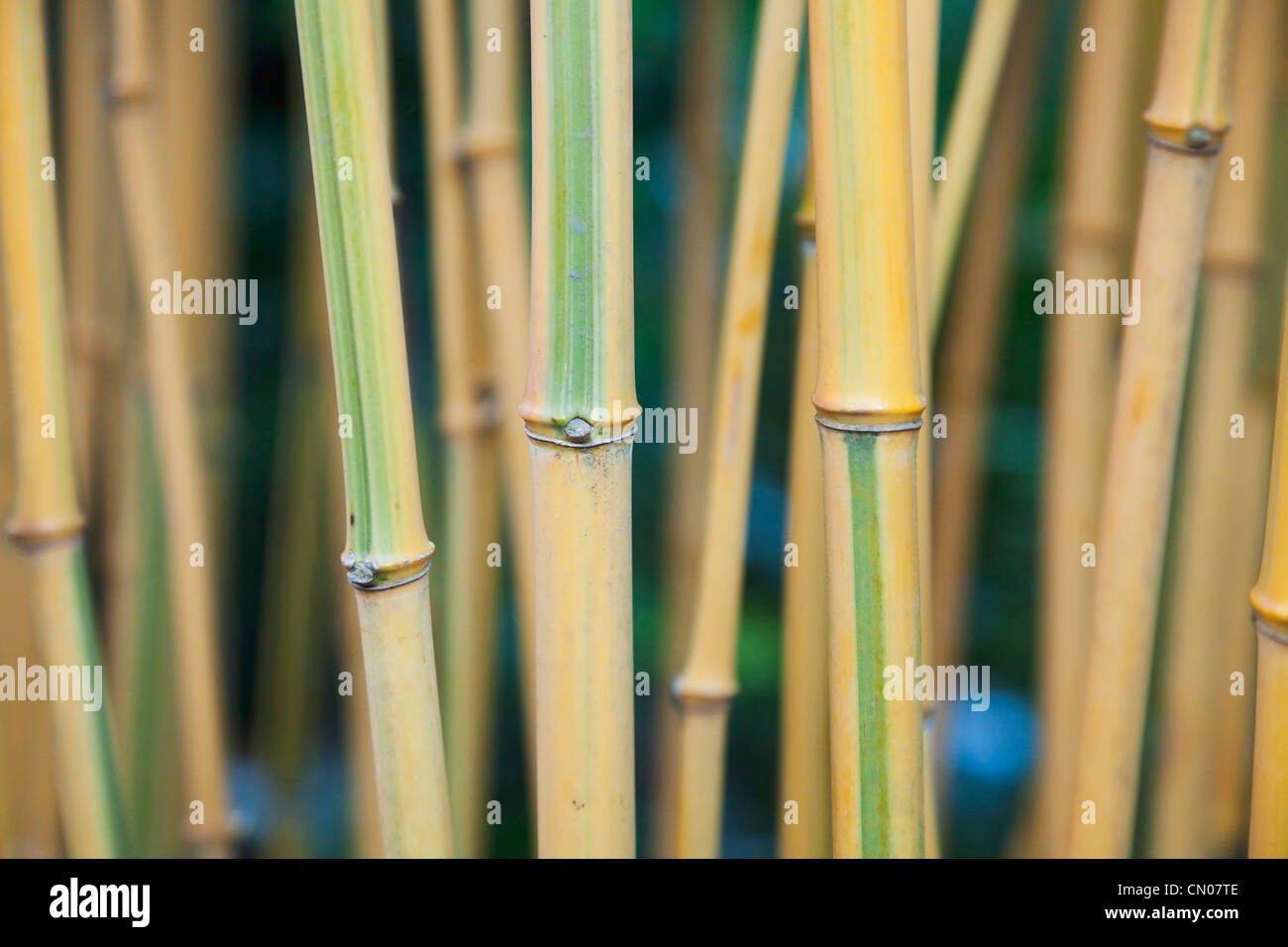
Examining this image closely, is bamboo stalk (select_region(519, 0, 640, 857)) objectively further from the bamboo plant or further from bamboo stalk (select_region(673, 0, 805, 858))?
the bamboo plant

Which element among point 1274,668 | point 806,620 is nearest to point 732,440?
point 806,620

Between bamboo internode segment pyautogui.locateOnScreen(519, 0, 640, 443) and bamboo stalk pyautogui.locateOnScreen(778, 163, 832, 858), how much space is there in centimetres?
16

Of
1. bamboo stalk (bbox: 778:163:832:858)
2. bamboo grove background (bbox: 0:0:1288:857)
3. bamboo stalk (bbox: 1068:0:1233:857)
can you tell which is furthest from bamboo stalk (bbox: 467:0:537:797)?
bamboo stalk (bbox: 1068:0:1233:857)

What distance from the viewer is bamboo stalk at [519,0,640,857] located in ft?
1.11

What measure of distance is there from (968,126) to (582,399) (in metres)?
0.24

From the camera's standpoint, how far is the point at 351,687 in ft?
2.03

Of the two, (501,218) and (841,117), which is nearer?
(841,117)

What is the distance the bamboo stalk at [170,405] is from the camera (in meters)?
0.53

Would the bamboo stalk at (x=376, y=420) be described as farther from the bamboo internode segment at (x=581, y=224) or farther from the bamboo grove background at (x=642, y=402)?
the bamboo grove background at (x=642, y=402)
